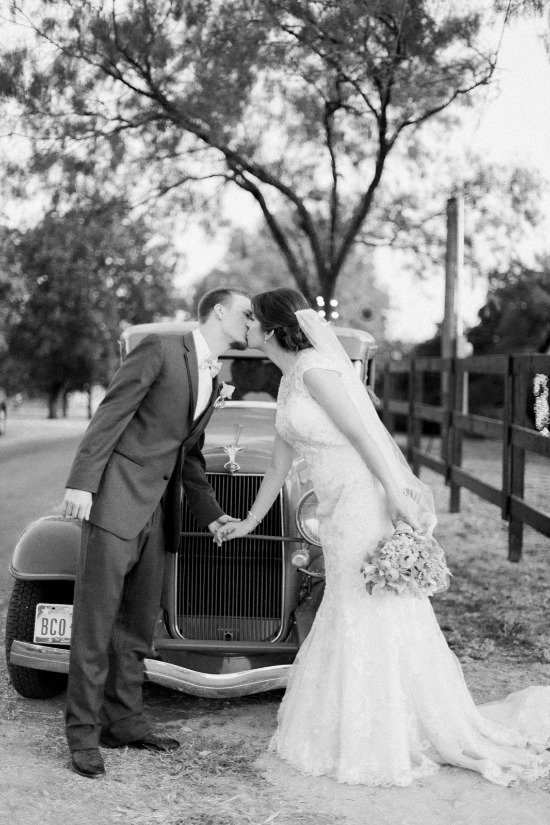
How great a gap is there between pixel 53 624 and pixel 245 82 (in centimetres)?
1124

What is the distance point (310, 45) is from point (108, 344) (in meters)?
35.4

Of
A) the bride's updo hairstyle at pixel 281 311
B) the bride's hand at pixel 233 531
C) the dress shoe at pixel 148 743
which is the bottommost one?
the dress shoe at pixel 148 743

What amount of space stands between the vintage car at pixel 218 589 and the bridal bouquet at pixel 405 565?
70cm

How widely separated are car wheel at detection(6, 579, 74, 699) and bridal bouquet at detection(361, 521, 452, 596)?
1581 millimetres

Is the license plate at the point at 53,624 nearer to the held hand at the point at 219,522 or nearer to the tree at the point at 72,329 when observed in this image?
the held hand at the point at 219,522

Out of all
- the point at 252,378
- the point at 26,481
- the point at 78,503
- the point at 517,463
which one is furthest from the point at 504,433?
the point at 26,481

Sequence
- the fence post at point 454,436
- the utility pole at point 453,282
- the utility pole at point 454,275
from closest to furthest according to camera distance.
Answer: the fence post at point 454,436 < the utility pole at point 453,282 < the utility pole at point 454,275

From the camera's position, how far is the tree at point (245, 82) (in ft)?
38.5

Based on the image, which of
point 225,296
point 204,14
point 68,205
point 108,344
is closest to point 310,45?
point 204,14

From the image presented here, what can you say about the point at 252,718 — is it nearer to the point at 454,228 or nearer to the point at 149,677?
the point at 149,677

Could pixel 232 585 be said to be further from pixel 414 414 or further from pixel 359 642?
pixel 414 414

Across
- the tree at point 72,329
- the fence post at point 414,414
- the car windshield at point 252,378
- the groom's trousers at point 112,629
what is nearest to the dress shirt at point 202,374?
the groom's trousers at point 112,629

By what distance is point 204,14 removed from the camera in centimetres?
1262

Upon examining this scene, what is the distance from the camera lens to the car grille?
4.64 m
